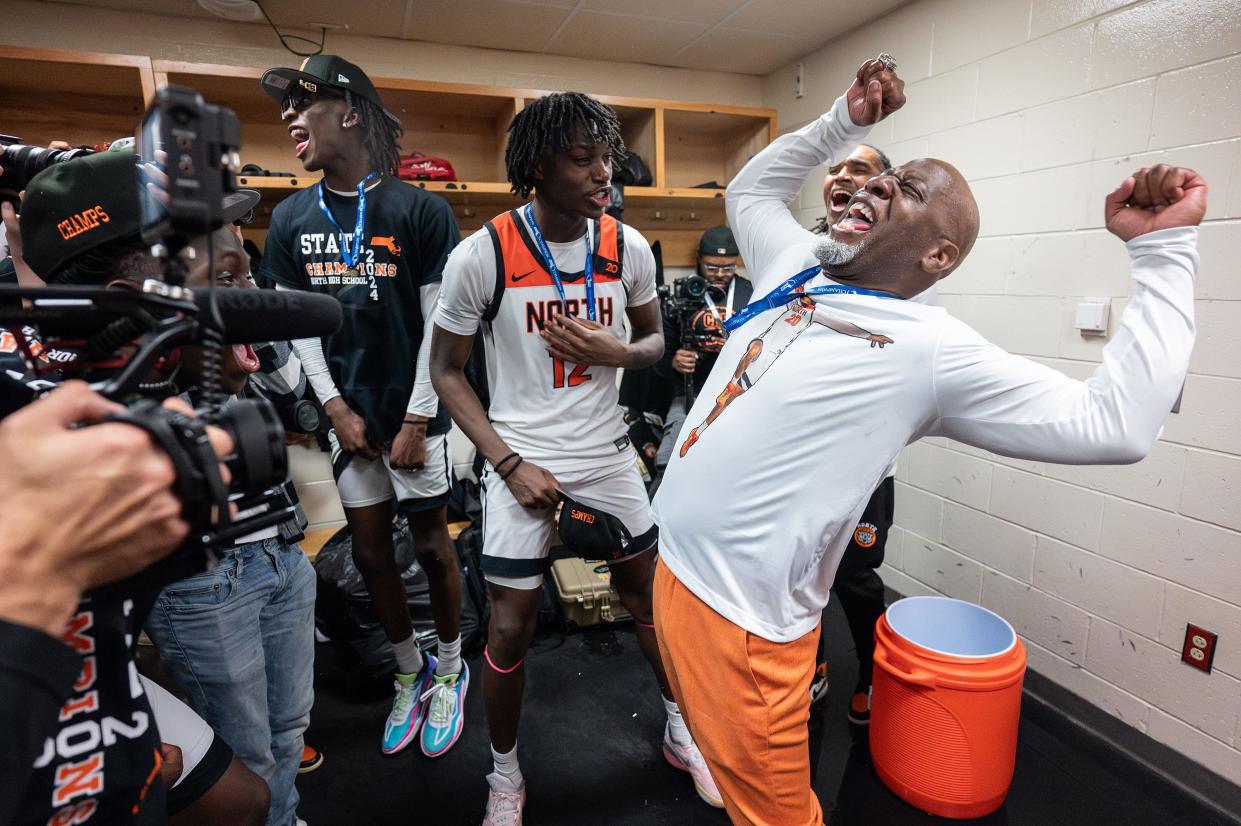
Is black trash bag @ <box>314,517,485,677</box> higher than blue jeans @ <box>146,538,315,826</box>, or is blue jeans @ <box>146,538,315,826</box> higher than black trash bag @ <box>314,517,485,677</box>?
blue jeans @ <box>146,538,315,826</box>

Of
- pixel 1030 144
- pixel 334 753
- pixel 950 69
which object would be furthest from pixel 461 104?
pixel 334 753

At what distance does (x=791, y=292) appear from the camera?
3.99 ft

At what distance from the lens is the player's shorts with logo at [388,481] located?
1846 millimetres

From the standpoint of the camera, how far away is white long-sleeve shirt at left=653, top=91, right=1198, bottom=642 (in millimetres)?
880

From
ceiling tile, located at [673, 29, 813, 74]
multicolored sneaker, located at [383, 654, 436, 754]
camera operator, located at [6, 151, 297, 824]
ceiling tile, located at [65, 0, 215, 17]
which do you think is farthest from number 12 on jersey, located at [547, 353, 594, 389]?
ceiling tile, located at [65, 0, 215, 17]

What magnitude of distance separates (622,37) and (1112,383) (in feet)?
8.81

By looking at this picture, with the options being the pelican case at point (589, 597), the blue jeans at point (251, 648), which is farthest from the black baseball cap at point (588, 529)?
the pelican case at point (589, 597)

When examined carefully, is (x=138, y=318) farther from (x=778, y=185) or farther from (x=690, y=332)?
(x=690, y=332)

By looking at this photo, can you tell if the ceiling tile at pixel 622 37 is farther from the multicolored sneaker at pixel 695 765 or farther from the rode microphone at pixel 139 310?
the multicolored sneaker at pixel 695 765

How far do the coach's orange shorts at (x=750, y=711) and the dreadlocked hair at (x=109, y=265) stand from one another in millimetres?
982

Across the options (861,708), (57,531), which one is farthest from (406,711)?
(57,531)

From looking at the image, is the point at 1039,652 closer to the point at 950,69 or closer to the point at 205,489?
the point at 950,69

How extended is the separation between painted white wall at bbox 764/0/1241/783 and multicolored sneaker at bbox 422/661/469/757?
188 cm

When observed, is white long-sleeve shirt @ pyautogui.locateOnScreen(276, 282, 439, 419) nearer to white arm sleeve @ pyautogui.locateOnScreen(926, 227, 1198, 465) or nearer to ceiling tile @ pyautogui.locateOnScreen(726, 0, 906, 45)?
white arm sleeve @ pyautogui.locateOnScreen(926, 227, 1198, 465)
